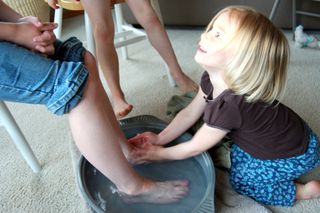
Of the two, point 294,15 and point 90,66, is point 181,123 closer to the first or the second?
point 90,66

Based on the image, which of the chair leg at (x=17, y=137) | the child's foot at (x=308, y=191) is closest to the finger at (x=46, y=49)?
the chair leg at (x=17, y=137)

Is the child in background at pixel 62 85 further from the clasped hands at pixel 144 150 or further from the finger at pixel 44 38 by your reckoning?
the clasped hands at pixel 144 150

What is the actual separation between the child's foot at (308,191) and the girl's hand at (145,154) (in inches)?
14.3

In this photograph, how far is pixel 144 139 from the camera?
935 mm

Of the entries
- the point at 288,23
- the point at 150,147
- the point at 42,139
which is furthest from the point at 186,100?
the point at 288,23

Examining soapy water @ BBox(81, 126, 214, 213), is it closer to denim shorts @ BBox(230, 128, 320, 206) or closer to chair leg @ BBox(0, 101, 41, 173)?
denim shorts @ BBox(230, 128, 320, 206)

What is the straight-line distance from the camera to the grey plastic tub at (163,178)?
2.54 feet

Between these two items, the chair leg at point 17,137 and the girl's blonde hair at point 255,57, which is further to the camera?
the chair leg at point 17,137

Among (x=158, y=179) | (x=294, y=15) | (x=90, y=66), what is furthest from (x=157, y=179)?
(x=294, y=15)

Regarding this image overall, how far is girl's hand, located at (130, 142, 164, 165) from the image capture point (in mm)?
886

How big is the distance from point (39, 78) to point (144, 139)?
0.39m

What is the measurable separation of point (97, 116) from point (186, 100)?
0.46 metres

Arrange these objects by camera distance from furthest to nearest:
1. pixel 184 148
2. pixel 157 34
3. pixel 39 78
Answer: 1. pixel 157 34
2. pixel 184 148
3. pixel 39 78

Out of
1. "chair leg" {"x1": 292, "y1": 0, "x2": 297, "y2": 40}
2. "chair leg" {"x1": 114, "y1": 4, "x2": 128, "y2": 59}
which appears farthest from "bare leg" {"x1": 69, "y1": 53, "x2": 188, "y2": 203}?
"chair leg" {"x1": 292, "y1": 0, "x2": 297, "y2": 40}
